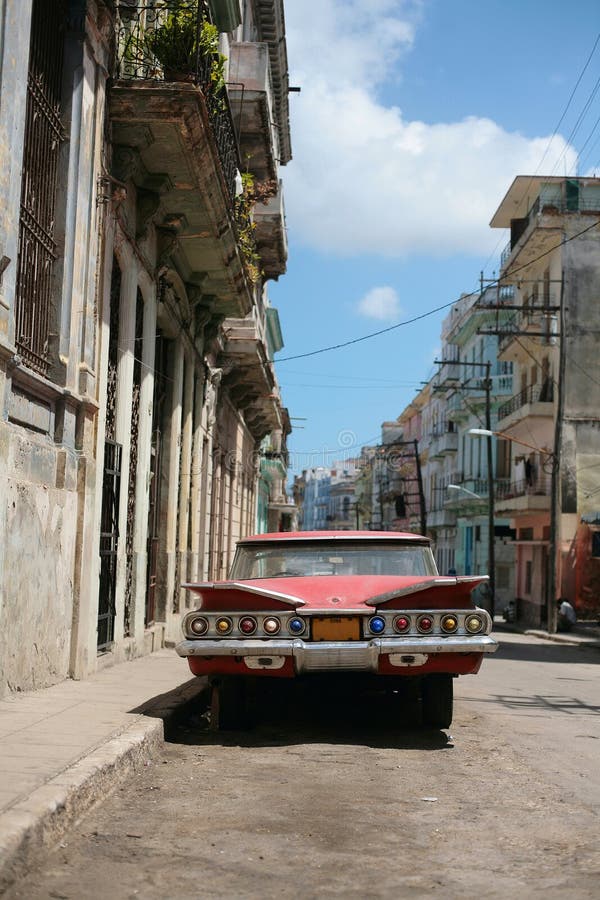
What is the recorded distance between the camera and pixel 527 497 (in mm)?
40219

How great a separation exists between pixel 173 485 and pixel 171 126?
21.7 feet

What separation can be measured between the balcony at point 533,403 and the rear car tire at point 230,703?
32.1 m

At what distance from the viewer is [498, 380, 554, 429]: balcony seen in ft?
129

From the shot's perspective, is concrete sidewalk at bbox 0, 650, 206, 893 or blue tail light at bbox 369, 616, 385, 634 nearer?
concrete sidewalk at bbox 0, 650, 206, 893

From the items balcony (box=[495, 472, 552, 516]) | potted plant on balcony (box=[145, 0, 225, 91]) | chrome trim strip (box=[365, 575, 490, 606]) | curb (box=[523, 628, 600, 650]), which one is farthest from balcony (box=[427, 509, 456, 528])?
chrome trim strip (box=[365, 575, 490, 606])

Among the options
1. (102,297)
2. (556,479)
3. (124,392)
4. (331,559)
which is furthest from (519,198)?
(331,559)

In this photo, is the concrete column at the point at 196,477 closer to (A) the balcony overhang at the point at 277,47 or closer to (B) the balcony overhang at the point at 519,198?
(A) the balcony overhang at the point at 277,47

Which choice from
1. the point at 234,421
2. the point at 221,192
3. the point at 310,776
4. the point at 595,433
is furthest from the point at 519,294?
the point at 310,776

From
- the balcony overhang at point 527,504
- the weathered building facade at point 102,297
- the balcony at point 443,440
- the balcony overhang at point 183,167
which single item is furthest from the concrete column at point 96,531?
the balcony at point 443,440

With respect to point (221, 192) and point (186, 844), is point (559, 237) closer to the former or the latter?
point (221, 192)

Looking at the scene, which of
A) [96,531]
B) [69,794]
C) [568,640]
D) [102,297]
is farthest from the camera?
[568,640]

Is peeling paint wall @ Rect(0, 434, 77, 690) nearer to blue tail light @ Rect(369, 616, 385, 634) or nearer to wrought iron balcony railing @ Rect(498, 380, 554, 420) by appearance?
blue tail light @ Rect(369, 616, 385, 634)

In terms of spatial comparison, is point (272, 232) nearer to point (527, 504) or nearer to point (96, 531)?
point (96, 531)

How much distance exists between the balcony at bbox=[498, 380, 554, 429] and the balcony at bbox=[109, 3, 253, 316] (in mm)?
25232
